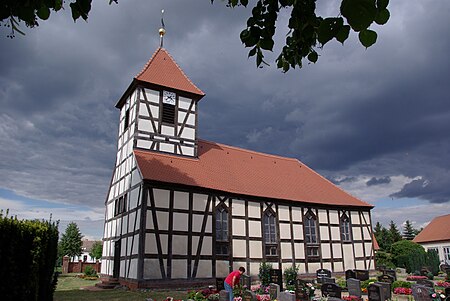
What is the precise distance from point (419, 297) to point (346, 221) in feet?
43.6

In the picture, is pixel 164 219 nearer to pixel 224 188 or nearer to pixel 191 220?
pixel 191 220

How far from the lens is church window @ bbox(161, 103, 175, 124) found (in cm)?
2080

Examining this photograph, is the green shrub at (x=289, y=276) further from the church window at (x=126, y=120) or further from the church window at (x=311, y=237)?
the church window at (x=126, y=120)

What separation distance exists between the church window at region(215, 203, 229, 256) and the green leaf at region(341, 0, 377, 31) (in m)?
17.8

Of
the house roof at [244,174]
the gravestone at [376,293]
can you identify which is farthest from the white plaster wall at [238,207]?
the gravestone at [376,293]

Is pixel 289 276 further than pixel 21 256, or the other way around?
pixel 289 276

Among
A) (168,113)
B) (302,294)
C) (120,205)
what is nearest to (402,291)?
(302,294)

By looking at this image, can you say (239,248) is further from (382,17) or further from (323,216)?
(382,17)

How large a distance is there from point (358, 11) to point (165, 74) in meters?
21.0

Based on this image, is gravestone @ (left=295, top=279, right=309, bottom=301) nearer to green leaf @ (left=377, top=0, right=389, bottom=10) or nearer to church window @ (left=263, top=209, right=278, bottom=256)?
church window @ (left=263, top=209, right=278, bottom=256)

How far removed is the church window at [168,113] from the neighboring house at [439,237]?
33.3m

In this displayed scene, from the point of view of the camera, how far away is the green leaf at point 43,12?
278 centimetres

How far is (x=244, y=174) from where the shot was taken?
2284 centimetres

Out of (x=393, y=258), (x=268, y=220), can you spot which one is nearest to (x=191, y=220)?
(x=268, y=220)
